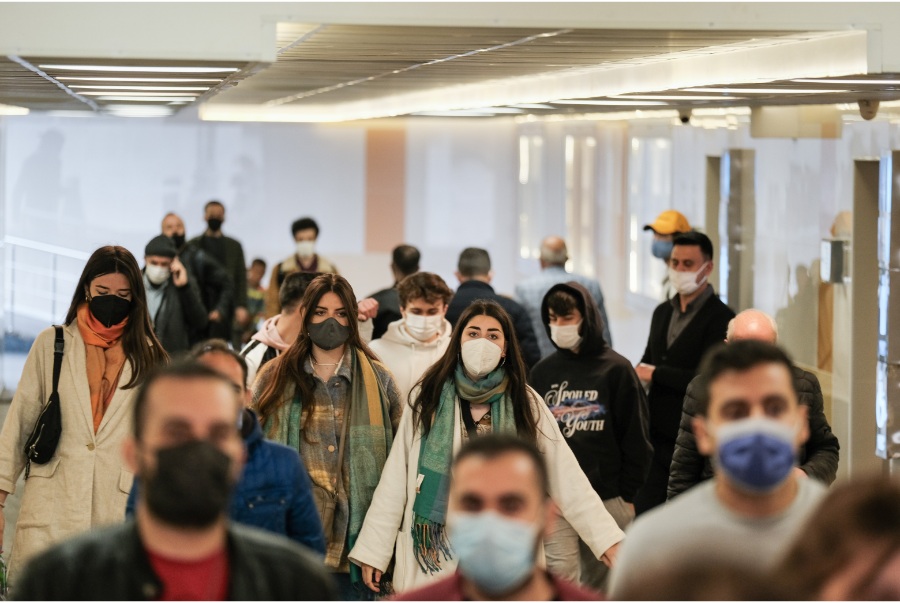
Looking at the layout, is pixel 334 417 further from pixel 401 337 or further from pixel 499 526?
pixel 499 526

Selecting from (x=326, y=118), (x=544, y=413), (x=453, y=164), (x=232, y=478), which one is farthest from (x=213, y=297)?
(x=232, y=478)

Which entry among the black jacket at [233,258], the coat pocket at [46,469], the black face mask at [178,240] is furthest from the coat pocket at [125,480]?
the black jacket at [233,258]

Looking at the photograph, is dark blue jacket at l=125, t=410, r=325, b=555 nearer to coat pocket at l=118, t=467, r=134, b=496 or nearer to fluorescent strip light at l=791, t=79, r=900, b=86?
coat pocket at l=118, t=467, r=134, b=496

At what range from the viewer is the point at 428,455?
6020mm

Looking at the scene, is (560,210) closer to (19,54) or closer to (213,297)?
(213,297)

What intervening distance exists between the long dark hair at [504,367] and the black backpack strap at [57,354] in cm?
135

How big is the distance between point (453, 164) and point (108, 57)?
1215 cm

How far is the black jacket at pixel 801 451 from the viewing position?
6180mm

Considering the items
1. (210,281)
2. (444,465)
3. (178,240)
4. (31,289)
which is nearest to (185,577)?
(444,465)

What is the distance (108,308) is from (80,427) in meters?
0.47

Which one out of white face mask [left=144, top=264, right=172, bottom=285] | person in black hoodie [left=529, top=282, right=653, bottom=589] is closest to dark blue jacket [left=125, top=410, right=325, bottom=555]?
person in black hoodie [left=529, top=282, right=653, bottom=589]

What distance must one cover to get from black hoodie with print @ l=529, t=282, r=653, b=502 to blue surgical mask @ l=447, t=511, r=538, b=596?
380 centimetres

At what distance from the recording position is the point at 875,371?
9625mm

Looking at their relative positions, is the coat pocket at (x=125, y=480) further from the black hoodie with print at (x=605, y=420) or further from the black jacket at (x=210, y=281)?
the black jacket at (x=210, y=281)
